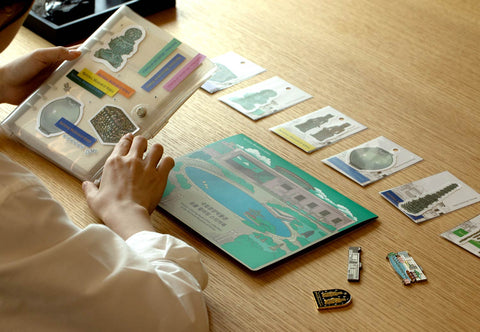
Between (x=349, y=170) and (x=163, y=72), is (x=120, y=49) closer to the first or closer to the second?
(x=163, y=72)

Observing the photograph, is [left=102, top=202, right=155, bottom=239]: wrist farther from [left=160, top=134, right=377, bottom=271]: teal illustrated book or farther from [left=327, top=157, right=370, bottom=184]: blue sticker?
[left=327, top=157, right=370, bottom=184]: blue sticker

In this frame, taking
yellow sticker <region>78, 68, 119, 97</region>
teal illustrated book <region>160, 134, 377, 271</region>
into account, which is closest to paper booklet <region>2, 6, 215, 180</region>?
yellow sticker <region>78, 68, 119, 97</region>

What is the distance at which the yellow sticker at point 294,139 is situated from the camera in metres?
1.15

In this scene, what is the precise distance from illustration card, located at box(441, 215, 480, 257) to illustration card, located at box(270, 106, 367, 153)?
0.28 metres

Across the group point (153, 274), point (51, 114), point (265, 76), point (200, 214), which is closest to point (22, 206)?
point (153, 274)

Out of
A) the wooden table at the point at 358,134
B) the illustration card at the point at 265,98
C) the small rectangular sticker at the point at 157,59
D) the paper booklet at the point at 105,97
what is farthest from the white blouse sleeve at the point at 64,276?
the illustration card at the point at 265,98

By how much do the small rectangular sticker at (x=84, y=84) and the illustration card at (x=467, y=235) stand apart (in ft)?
2.00

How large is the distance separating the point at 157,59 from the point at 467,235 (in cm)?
59

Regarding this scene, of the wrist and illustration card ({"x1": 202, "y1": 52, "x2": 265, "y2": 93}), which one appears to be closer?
the wrist

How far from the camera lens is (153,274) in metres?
0.72

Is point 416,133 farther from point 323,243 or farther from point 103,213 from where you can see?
point 103,213

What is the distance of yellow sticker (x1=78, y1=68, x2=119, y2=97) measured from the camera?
107 centimetres

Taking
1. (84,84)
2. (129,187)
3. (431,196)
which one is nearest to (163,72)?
(84,84)

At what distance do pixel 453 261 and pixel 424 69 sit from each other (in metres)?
0.65
